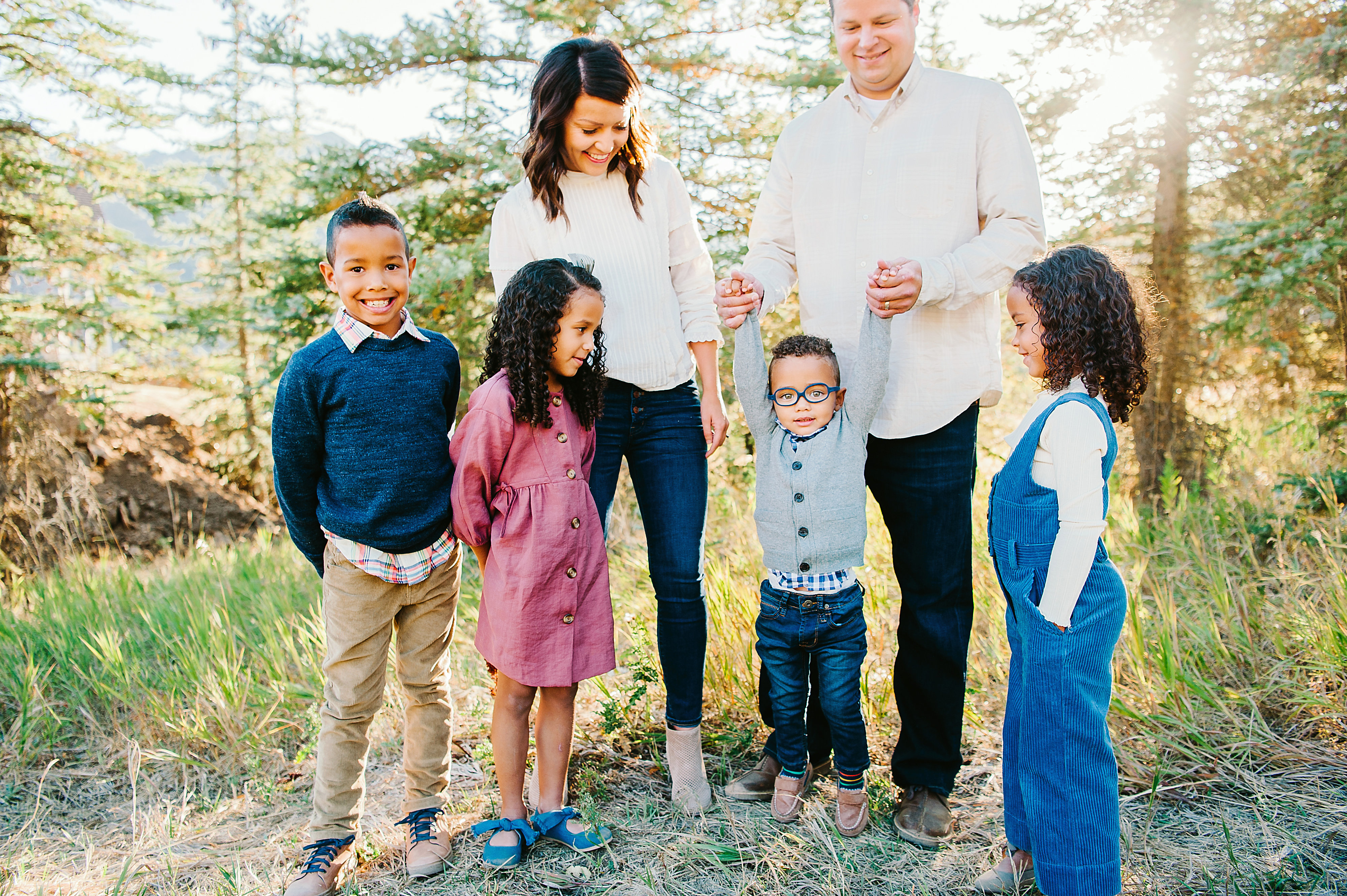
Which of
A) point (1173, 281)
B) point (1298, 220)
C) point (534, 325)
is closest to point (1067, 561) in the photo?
point (534, 325)

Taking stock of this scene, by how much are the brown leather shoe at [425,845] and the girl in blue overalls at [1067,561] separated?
5.17 feet

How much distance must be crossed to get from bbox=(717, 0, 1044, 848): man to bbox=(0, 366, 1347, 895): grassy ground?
47cm

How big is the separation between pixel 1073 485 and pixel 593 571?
1.25m

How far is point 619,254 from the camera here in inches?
95.9

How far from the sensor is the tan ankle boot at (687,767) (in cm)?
253

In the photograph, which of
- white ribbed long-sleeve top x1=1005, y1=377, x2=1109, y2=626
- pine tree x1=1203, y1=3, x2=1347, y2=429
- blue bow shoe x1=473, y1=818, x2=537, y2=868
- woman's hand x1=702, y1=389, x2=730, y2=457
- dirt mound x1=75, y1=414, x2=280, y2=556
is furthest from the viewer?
dirt mound x1=75, y1=414, x2=280, y2=556

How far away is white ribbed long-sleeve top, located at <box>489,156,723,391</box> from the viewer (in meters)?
2.40

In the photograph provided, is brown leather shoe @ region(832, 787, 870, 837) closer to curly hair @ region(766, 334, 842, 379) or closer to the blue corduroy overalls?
the blue corduroy overalls

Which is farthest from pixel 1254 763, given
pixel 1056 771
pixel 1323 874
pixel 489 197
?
pixel 489 197

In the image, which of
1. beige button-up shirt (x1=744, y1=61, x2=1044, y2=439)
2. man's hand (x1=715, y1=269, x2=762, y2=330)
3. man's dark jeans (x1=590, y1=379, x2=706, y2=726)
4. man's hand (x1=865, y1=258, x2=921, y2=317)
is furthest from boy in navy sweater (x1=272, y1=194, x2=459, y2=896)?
man's hand (x1=865, y1=258, x2=921, y2=317)

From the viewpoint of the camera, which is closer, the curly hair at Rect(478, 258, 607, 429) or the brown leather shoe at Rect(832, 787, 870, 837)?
the curly hair at Rect(478, 258, 607, 429)

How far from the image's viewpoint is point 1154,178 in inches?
244

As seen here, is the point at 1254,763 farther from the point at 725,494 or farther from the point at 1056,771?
the point at 725,494

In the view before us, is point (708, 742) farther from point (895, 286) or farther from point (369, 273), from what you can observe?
point (369, 273)
